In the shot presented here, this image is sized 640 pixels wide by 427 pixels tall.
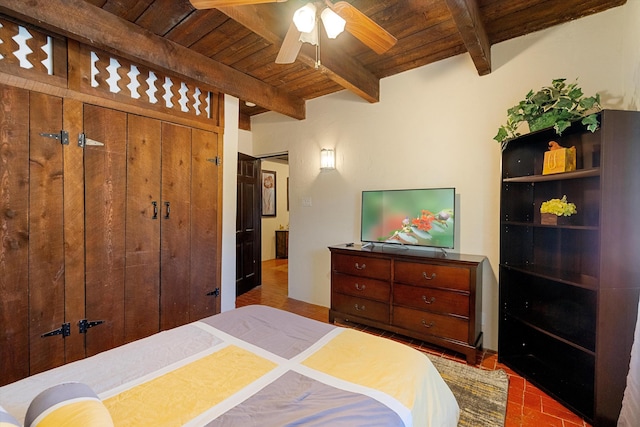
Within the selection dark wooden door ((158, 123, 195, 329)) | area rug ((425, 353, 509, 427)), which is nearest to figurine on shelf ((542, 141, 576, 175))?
area rug ((425, 353, 509, 427))

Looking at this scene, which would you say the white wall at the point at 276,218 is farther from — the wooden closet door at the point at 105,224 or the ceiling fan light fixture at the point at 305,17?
the ceiling fan light fixture at the point at 305,17

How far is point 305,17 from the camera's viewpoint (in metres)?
1.49

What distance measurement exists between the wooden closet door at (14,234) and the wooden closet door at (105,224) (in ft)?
1.09

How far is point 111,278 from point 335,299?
6.69 feet

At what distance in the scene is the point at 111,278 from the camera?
2365mm

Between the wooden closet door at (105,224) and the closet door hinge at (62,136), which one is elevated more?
the closet door hinge at (62,136)

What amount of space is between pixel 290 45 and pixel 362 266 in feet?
6.60

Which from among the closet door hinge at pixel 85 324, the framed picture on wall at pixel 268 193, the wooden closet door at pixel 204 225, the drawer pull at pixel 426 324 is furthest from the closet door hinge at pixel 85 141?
the framed picture on wall at pixel 268 193

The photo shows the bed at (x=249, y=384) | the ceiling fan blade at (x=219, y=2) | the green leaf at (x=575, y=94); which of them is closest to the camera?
the bed at (x=249, y=384)

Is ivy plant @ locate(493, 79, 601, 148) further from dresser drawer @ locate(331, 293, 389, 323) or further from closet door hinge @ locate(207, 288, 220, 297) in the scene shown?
closet door hinge @ locate(207, 288, 220, 297)

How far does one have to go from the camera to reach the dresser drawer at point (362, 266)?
2.79 m

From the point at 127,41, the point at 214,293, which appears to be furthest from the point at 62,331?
the point at 127,41

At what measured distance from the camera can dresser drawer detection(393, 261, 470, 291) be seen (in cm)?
240

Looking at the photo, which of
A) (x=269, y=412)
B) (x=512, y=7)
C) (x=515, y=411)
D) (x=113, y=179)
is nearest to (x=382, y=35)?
(x=512, y=7)
